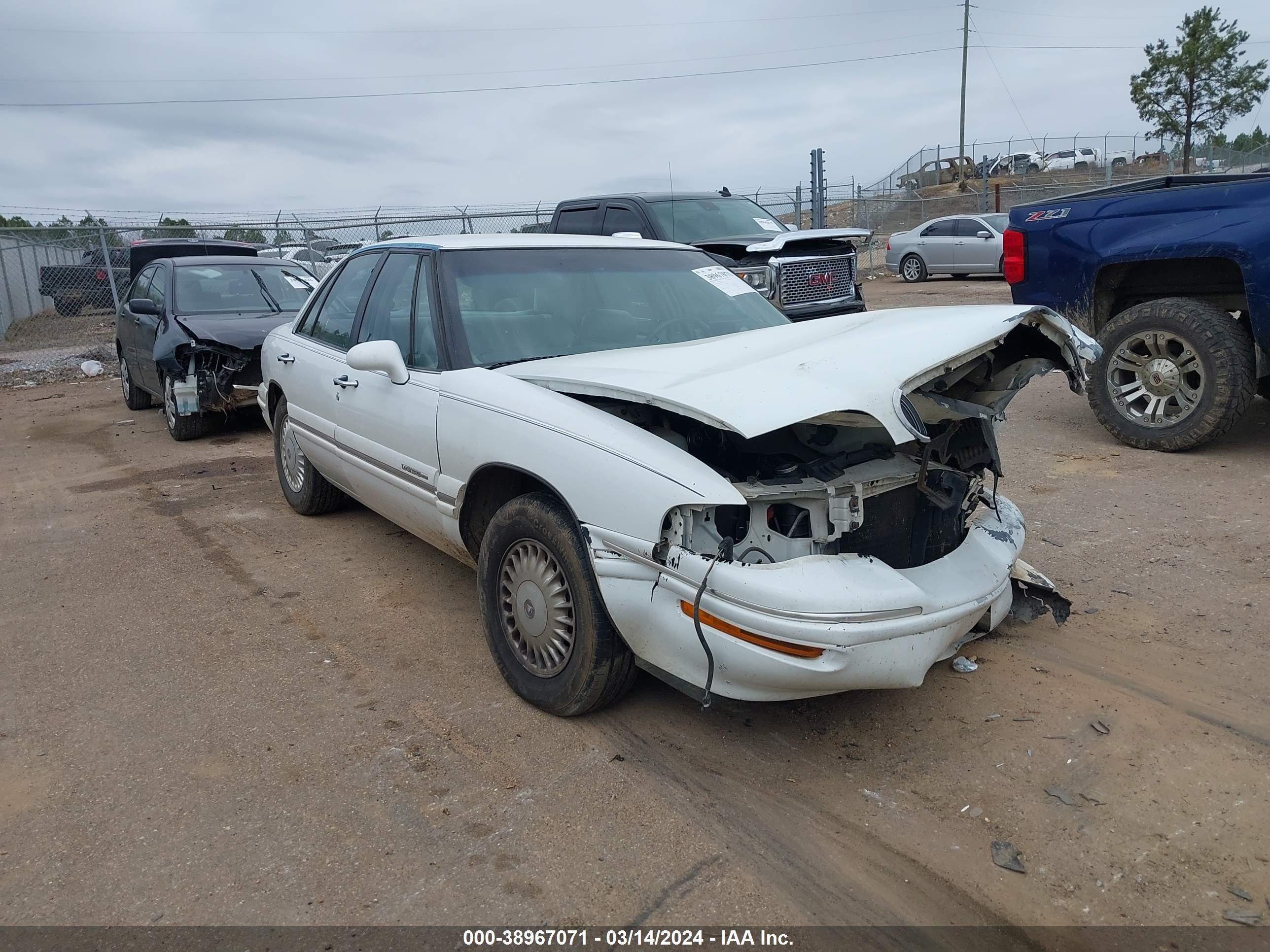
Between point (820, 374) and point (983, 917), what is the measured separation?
5.20 feet

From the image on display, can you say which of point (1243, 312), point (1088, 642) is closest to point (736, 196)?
point (1243, 312)

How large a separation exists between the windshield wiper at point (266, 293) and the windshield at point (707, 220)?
4.00m

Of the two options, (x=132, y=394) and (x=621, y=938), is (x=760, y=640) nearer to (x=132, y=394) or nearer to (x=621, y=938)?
(x=621, y=938)

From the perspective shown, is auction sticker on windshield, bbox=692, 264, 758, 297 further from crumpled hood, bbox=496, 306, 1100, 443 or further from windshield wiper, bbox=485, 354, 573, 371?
windshield wiper, bbox=485, 354, 573, 371

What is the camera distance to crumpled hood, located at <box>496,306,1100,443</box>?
2.68 metres

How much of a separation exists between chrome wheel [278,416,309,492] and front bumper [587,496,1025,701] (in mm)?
3388

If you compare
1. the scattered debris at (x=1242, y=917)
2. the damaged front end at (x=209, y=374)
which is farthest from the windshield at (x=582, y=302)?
the damaged front end at (x=209, y=374)

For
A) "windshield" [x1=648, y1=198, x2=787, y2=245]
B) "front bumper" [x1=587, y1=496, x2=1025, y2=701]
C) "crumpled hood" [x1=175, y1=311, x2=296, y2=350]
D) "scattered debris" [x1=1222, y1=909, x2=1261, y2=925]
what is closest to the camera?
"scattered debris" [x1=1222, y1=909, x2=1261, y2=925]

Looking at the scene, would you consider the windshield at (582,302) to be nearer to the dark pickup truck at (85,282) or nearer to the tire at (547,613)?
the tire at (547,613)

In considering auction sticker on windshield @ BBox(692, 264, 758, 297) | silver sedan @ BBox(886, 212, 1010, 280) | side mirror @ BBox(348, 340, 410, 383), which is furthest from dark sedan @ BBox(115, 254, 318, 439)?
silver sedan @ BBox(886, 212, 1010, 280)

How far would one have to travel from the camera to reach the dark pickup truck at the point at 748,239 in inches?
383

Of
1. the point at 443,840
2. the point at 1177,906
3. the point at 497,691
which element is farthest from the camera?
the point at 497,691

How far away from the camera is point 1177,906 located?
92.7 inches

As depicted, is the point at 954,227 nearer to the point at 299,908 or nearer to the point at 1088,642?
the point at 1088,642
